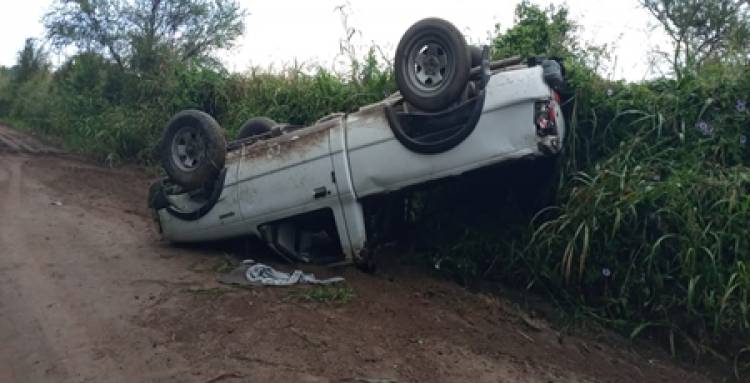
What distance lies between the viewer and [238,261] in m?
7.51

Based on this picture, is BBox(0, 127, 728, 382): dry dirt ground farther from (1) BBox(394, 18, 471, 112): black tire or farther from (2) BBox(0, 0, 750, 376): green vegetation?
(1) BBox(394, 18, 471, 112): black tire

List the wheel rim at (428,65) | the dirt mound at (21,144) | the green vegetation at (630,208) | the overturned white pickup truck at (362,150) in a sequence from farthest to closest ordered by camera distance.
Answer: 1. the dirt mound at (21,144)
2. the wheel rim at (428,65)
3. the overturned white pickup truck at (362,150)
4. the green vegetation at (630,208)

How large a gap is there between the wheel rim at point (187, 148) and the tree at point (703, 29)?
14.2ft

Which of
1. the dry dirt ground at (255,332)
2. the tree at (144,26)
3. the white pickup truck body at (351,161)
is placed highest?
the tree at (144,26)

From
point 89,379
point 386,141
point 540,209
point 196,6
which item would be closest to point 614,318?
point 540,209

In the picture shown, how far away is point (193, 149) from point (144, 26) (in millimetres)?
9520

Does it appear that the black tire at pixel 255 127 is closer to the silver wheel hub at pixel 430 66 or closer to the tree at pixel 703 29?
the silver wheel hub at pixel 430 66

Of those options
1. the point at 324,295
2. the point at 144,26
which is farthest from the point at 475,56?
the point at 144,26

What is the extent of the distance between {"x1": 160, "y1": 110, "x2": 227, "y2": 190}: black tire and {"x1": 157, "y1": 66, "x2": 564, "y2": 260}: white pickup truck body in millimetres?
158

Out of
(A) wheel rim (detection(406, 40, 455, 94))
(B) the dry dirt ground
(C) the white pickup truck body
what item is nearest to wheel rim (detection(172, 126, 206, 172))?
(C) the white pickup truck body

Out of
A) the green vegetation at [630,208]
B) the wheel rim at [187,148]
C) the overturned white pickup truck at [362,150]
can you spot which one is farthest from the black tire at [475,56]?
the wheel rim at [187,148]

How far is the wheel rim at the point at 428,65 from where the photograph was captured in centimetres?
651

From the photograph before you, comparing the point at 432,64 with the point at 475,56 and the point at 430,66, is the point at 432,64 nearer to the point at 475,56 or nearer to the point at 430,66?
the point at 430,66

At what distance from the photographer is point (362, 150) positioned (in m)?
6.71
